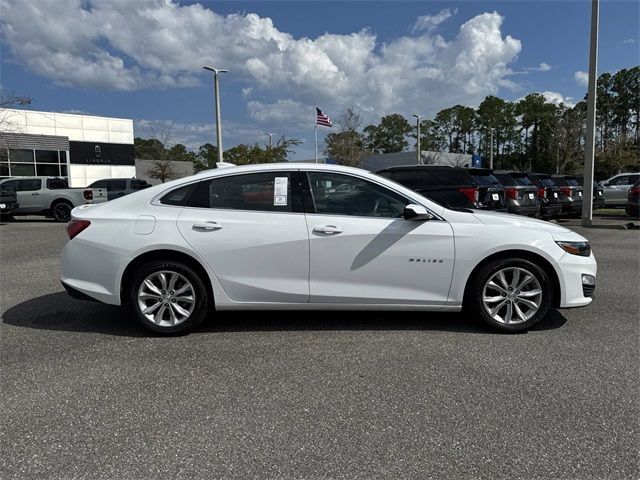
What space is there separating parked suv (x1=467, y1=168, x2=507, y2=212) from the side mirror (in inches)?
249

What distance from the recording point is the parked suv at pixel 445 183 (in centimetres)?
992

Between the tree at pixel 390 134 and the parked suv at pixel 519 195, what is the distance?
80.7 m

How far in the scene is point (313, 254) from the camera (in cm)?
423

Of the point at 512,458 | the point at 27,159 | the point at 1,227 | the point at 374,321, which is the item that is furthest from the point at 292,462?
the point at 27,159

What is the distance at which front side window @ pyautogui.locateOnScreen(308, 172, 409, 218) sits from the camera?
434cm

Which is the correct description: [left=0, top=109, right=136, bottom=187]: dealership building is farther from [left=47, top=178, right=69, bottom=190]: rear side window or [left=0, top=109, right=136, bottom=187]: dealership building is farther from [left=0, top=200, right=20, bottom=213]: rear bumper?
[left=47, top=178, right=69, bottom=190]: rear side window

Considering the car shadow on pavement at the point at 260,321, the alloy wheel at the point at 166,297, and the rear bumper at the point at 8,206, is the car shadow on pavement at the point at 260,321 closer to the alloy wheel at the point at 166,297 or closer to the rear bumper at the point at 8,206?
the alloy wheel at the point at 166,297

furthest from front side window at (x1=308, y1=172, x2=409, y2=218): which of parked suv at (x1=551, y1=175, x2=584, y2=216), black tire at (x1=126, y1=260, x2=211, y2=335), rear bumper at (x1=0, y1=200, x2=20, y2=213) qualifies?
rear bumper at (x1=0, y1=200, x2=20, y2=213)

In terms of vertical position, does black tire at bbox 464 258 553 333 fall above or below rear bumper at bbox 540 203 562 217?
below

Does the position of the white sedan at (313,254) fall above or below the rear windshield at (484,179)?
below

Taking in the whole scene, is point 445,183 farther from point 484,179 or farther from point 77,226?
point 77,226

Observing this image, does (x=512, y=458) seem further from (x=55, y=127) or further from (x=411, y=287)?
(x=55, y=127)

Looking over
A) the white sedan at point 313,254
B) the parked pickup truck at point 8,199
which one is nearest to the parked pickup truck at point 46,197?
the parked pickup truck at point 8,199

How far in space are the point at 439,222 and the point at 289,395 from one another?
2094 mm
